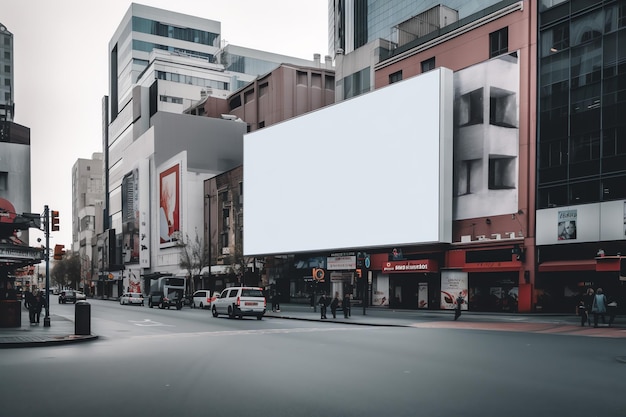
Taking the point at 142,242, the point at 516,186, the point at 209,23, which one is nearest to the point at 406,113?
the point at 516,186

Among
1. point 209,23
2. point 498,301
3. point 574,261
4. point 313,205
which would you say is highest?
point 209,23

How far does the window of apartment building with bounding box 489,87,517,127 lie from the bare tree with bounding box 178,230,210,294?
4344cm

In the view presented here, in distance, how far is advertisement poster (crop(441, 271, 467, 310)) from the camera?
4788cm

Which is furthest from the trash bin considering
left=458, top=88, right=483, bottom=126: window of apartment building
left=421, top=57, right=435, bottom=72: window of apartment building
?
left=421, top=57, right=435, bottom=72: window of apartment building

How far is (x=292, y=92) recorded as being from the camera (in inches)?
3361

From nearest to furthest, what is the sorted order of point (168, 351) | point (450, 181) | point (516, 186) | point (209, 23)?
1. point (168, 351)
2. point (516, 186)
3. point (450, 181)
4. point (209, 23)

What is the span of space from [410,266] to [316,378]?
3895 cm

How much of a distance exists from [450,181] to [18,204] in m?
43.1

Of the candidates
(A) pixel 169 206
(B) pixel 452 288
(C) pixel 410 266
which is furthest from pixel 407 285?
(A) pixel 169 206

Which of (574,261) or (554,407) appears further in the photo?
(574,261)

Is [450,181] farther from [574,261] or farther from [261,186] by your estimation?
[261,186]

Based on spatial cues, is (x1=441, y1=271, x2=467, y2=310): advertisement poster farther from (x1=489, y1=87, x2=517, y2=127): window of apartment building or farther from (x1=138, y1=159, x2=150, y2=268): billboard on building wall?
(x1=138, y1=159, x2=150, y2=268): billboard on building wall

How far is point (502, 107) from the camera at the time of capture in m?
46.3

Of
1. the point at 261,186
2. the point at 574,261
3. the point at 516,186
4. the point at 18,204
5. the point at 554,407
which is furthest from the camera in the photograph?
the point at 261,186
